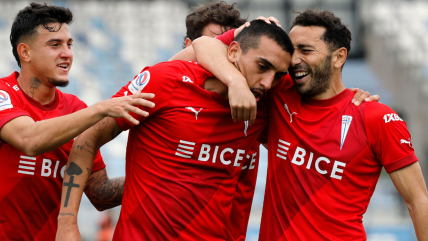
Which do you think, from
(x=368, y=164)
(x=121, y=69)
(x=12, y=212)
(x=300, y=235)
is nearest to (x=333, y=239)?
(x=300, y=235)

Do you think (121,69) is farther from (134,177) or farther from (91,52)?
(134,177)

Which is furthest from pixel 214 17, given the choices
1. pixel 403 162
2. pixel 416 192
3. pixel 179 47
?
pixel 179 47

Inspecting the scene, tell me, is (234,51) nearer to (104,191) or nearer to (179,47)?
(104,191)

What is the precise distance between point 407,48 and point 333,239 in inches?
545

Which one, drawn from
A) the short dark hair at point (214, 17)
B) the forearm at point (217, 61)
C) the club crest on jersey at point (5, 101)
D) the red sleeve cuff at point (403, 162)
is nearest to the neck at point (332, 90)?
the red sleeve cuff at point (403, 162)

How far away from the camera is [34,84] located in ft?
11.4

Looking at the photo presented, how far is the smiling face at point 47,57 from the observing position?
346 cm

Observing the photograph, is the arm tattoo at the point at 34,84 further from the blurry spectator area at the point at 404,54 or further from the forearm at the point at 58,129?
the blurry spectator area at the point at 404,54

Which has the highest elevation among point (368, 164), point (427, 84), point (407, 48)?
point (407, 48)

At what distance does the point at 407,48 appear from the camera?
15211 mm

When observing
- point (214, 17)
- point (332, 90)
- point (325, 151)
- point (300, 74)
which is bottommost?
point (325, 151)

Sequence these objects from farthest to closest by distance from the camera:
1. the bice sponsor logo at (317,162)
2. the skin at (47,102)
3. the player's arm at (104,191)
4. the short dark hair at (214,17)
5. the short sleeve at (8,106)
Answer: the short dark hair at (214,17) → the player's arm at (104,191) → the bice sponsor logo at (317,162) → the short sleeve at (8,106) → the skin at (47,102)

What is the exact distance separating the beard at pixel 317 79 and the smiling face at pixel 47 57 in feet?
6.06

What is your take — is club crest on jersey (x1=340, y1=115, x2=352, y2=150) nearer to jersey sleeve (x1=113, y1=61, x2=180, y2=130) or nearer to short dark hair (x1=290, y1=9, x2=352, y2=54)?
short dark hair (x1=290, y1=9, x2=352, y2=54)
